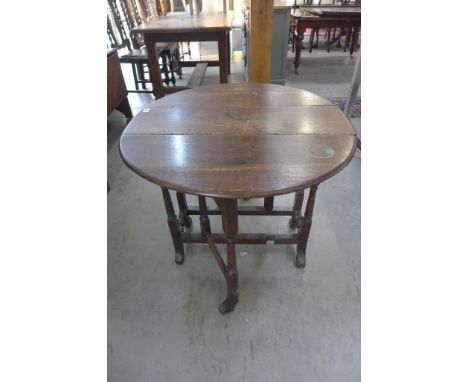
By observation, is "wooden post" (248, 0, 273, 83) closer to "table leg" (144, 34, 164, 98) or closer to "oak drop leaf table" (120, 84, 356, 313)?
"table leg" (144, 34, 164, 98)

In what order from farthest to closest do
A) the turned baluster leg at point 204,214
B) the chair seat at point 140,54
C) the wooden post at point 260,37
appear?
the chair seat at point 140,54
the wooden post at point 260,37
the turned baluster leg at point 204,214

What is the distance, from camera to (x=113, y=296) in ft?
4.42

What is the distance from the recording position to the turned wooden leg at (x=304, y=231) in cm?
124

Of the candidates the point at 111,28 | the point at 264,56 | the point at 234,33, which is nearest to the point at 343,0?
the point at 234,33

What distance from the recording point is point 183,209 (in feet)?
5.05

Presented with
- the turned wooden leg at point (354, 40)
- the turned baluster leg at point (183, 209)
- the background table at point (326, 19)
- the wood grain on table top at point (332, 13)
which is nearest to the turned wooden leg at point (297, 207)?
the turned baluster leg at point (183, 209)

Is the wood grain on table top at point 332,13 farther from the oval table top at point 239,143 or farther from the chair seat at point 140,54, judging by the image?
the oval table top at point 239,143

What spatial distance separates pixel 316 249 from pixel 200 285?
696 millimetres

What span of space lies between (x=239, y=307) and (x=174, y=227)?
502 millimetres

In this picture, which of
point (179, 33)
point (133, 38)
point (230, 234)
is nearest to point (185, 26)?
point (179, 33)

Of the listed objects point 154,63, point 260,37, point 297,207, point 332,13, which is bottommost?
point 297,207

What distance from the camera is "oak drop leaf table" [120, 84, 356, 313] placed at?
0.79 metres

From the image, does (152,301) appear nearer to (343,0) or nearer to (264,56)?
(264,56)

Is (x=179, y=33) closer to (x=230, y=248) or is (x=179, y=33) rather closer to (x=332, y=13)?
(x=230, y=248)
